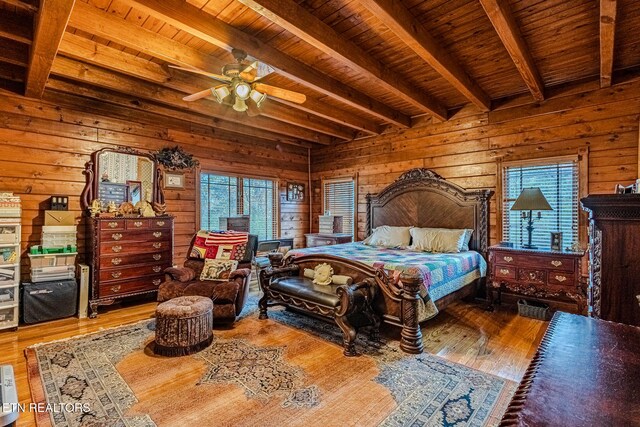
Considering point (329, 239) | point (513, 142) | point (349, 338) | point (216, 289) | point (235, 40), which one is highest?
point (235, 40)

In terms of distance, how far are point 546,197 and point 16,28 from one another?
18.6 feet

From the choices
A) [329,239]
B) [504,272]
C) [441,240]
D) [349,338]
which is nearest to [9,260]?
[349,338]

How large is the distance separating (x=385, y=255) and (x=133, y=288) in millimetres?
3221

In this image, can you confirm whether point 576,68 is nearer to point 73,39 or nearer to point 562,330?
point 562,330

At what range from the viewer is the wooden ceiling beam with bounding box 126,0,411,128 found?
227 cm

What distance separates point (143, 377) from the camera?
2.37m

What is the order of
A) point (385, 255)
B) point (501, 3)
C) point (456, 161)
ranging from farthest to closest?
point (456, 161)
point (385, 255)
point (501, 3)

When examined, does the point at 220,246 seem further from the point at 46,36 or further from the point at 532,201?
the point at 532,201

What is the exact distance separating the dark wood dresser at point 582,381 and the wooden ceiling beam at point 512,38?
2113mm

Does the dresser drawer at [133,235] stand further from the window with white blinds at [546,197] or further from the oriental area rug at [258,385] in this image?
the window with white blinds at [546,197]

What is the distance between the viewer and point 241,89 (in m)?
2.89

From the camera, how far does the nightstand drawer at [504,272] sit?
3725 mm

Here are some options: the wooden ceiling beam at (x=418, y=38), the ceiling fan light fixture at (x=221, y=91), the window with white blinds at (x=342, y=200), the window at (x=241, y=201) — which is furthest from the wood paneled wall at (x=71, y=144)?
the wooden ceiling beam at (x=418, y=38)

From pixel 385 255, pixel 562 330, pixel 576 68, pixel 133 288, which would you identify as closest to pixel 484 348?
pixel 385 255
